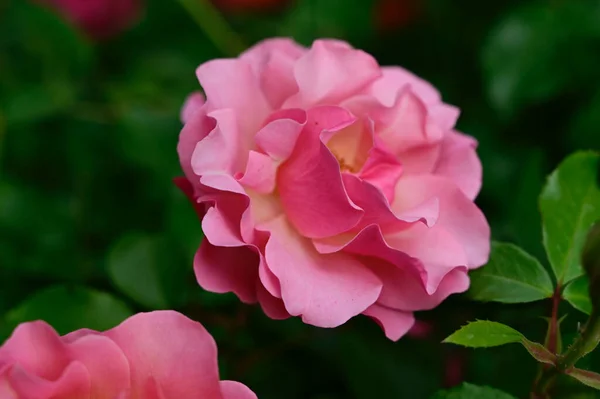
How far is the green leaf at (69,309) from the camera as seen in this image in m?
0.52

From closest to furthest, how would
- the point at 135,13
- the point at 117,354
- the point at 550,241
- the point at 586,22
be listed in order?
the point at 117,354
the point at 550,241
the point at 586,22
the point at 135,13

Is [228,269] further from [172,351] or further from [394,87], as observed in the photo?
[394,87]

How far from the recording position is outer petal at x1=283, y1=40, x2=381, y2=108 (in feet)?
1.64

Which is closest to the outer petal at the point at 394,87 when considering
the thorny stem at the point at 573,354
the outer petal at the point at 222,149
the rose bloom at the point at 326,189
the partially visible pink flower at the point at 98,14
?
the rose bloom at the point at 326,189

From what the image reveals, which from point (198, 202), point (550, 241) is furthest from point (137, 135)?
point (550, 241)

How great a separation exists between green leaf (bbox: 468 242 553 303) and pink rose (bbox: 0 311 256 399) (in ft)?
0.67

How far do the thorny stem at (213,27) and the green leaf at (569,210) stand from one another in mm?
578

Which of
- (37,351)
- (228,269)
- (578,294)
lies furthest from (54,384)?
(578,294)

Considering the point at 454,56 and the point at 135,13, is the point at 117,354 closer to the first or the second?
the point at 454,56

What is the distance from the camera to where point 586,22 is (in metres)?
0.79

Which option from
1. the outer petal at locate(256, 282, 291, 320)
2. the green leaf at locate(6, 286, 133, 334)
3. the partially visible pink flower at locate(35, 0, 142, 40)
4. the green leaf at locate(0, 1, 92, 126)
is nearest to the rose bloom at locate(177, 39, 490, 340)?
the outer petal at locate(256, 282, 291, 320)

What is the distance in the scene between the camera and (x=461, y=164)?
0.53 metres

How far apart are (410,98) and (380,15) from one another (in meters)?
0.64

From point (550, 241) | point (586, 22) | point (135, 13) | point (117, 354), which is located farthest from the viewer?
point (135, 13)
